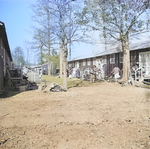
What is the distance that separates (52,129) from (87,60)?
75.3 feet

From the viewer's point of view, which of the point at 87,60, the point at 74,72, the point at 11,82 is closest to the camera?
the point at 11,82

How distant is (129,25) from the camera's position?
13.8m

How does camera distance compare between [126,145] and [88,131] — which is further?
[88,131]

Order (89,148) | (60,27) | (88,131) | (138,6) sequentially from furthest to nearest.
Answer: (138,6) → (60,27) → (88,131) → (89,148)

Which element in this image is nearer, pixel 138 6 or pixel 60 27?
pixel 60 27

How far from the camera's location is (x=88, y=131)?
3799 millimetres

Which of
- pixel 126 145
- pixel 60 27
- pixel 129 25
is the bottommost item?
pixel 126 145

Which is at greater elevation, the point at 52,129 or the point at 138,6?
the point at 138,6

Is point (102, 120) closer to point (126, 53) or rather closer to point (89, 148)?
point (89, 148)

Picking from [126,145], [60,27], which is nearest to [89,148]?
[126,145]

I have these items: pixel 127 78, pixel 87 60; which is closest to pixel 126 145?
pixel 127 78

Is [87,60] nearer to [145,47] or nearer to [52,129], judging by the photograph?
[145,47]

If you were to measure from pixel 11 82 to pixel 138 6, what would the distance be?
39.6 ft

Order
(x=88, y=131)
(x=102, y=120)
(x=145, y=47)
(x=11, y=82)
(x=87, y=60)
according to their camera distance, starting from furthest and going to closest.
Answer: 1. (x=87, y=60)
2. (x=145, y=47)
3. (x=11, y=82)
4. (x=102, y=120)
5. (x=88, y=131)
